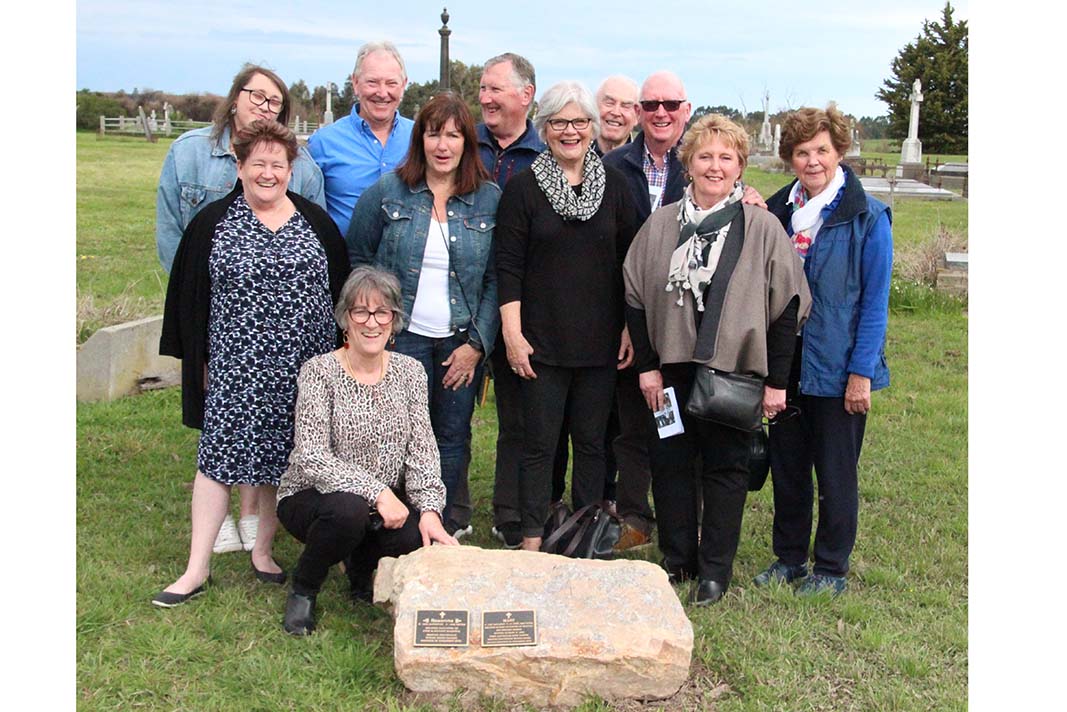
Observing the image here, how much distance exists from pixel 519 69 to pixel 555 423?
1.70 meters

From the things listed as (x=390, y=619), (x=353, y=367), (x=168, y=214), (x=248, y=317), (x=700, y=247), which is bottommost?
(x=390, y=619)

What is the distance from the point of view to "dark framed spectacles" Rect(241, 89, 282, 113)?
4.57 meters

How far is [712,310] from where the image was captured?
4.11 m

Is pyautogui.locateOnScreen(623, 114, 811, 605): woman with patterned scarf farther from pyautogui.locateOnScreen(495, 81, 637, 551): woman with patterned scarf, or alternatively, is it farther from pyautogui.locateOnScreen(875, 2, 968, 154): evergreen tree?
pyautogui.locateOnScreen(875, 2, 968, 154): evergreen tree

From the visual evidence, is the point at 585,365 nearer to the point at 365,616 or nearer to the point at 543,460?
the point at 543,460

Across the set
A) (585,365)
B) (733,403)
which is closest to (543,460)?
(585,365)

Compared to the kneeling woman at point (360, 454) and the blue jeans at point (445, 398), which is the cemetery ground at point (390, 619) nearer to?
the kneeling woman at point (360, 454)

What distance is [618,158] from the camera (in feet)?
16.3

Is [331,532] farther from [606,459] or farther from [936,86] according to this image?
[936,86]

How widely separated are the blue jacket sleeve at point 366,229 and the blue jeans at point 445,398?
1.32 feet

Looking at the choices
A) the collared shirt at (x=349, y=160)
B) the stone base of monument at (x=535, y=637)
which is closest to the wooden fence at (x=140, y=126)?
the collared shirt at (x=349, y=160)

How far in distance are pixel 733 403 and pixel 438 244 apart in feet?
4.72

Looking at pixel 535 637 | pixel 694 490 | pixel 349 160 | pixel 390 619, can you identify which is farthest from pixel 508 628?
pixel 349 160

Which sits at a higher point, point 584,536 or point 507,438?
point 507,438
